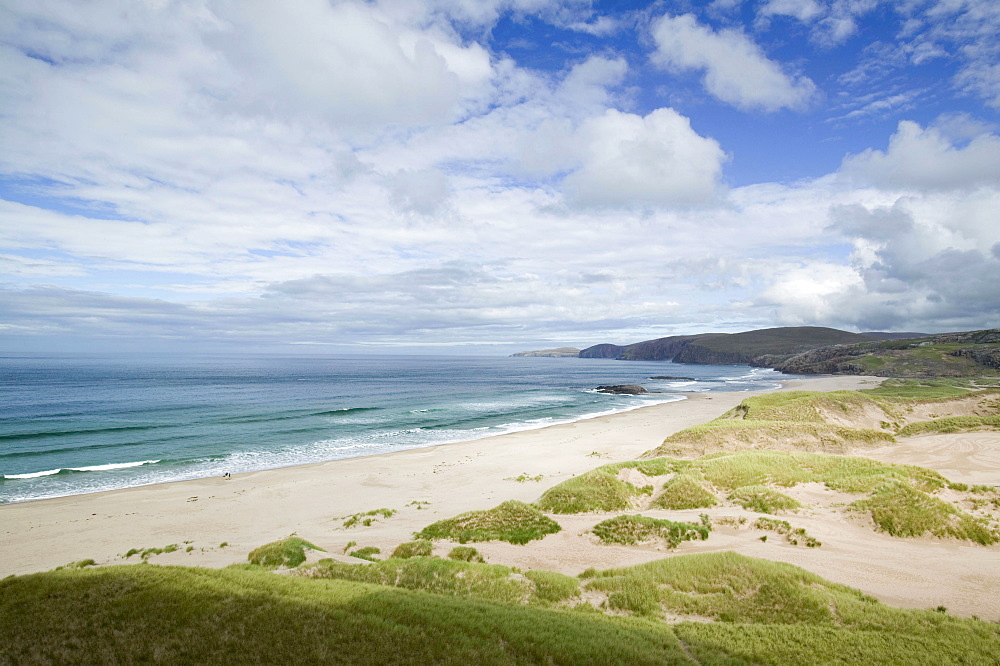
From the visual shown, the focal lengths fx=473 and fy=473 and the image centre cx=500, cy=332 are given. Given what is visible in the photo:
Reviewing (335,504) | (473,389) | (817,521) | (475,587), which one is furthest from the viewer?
(473,389)

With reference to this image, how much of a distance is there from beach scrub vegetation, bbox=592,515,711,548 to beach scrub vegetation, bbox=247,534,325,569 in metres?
10.8

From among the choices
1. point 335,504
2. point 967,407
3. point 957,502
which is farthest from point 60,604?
point 967,407

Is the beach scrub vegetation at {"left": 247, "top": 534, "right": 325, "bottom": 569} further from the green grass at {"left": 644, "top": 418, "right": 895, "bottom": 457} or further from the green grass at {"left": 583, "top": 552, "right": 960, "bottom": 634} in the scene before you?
the green grass at {"left": 644, "top": 418, "right": 895, "bottom": 457}

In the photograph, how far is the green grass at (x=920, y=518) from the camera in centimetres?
1731

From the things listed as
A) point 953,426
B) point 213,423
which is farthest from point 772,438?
point 213,423

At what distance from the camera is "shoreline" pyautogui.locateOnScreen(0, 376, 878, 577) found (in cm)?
2101

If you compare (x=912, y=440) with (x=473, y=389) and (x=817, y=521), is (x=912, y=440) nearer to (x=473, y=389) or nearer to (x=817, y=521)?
(x=817, y=521)

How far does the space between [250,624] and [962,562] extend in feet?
67.4

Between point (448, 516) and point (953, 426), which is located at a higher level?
point (953, 426)

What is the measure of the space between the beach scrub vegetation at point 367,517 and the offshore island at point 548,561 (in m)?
0.59

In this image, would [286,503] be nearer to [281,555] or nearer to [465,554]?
[281,555]

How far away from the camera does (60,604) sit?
9531 mm

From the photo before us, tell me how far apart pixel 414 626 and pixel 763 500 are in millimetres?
18191

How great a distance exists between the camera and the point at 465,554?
1633 cm
